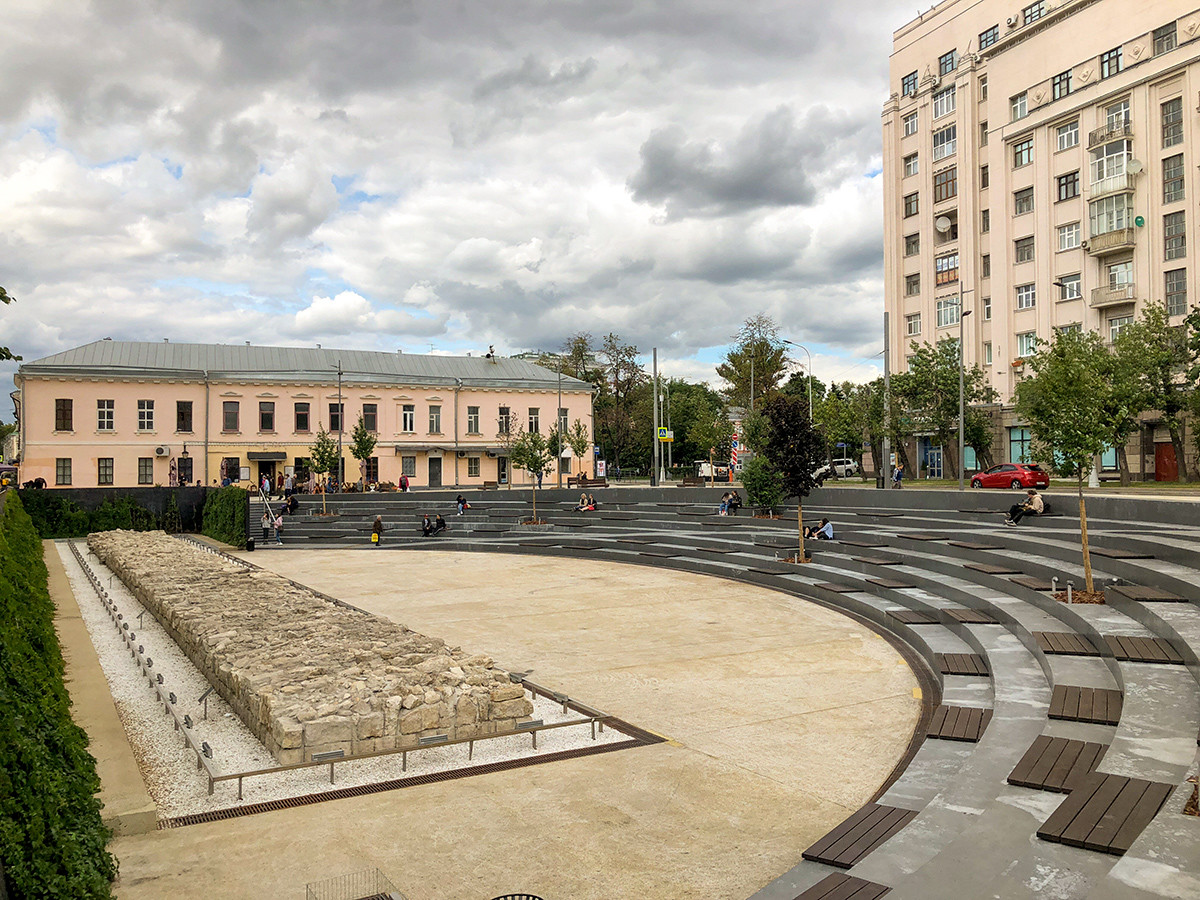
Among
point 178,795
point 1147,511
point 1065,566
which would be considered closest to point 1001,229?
point 1147,511

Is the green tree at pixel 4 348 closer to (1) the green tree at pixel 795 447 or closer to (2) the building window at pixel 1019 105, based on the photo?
(1) the green tree at pixel 795 447

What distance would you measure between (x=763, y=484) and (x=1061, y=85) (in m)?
34.5

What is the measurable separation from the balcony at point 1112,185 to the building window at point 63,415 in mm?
60563

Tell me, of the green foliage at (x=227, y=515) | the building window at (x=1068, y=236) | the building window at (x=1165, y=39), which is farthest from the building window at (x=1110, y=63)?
the green foliage at (x=227, y=515)

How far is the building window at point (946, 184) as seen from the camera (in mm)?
54625

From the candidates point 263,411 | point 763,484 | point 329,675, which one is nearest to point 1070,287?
point 763,484

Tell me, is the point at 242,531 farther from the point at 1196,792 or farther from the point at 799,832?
the point at 1196,792

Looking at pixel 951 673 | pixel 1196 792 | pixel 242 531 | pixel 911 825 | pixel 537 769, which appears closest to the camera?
pixel 1196 792

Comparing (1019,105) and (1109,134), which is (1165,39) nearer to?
(1109,134)

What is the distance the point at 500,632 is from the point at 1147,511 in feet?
51.0

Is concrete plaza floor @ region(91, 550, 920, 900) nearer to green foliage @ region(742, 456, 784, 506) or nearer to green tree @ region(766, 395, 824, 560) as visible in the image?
green tree @ region(766, 395, 824, 560)

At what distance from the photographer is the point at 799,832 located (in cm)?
721

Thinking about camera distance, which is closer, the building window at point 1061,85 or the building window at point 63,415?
the building window at point 1061,85

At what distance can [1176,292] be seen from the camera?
41.9 metres
